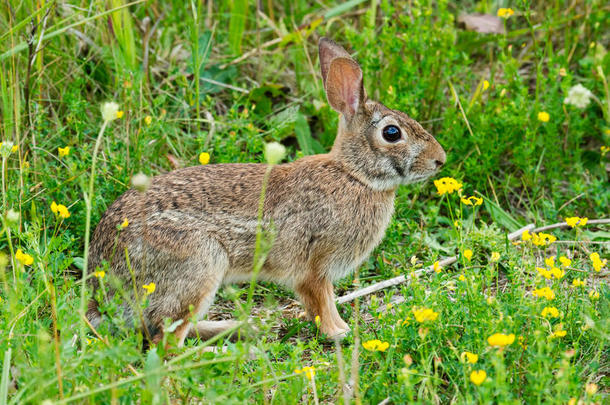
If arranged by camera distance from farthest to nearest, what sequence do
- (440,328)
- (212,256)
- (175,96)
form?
(175,96) → (212,256) → (440,328)

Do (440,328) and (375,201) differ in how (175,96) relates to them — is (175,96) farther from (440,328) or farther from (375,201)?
(440,328)

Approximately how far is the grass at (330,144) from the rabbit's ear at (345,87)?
67cm

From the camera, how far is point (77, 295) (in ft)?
13.5

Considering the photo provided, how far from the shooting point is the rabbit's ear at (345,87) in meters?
4.27

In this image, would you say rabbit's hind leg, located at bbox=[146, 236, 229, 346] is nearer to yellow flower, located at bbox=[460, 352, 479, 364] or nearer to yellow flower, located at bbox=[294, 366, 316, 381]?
yellow flower, located at bbox=[294, 366, 316, 381]

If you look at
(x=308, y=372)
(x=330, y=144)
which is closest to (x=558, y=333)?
(x=308, y=372)

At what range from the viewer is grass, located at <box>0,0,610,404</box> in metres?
3.27

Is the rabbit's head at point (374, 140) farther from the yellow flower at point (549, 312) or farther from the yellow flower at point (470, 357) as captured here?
the yellow flower at point (470, 357)

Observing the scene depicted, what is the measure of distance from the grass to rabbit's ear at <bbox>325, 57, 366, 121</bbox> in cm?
67

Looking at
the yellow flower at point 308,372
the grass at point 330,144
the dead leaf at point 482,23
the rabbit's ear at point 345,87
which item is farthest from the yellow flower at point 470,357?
the dead leaf at point 482,23

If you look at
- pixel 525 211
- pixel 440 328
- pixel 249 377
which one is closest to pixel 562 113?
pixel 525 211

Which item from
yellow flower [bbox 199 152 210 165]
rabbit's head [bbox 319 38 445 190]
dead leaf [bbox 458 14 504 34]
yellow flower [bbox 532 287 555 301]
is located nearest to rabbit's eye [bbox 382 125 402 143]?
rabbit's head [bbox 319 38 445 190]

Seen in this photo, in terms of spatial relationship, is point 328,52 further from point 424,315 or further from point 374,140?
point 424,315

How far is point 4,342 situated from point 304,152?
2470 millimetres
